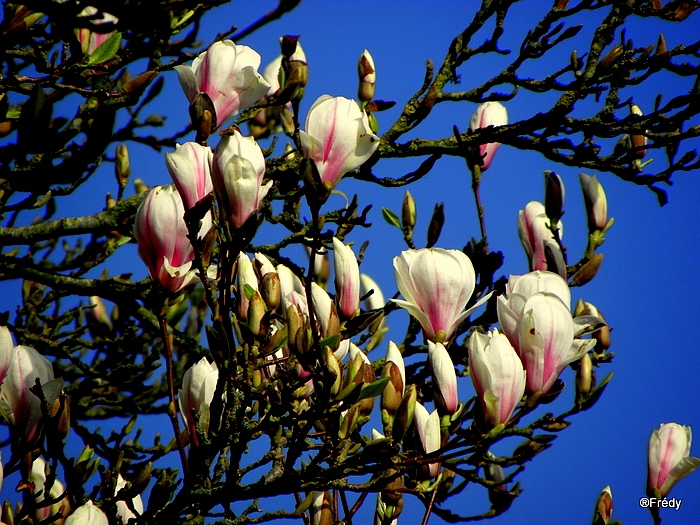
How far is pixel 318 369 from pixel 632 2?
1434mm

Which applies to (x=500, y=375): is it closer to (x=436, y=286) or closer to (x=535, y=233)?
(x=436, y=286)

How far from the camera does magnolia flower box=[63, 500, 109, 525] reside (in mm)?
1370

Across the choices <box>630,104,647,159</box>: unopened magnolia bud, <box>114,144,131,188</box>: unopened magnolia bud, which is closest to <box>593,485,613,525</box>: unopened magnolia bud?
<box>630,104,647,159</box>: unopened magnolia bud

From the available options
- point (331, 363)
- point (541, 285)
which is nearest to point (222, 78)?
point (331, 363)

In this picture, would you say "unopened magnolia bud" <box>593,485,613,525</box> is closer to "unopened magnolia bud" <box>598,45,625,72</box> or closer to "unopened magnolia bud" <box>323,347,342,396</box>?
"unopened magnolia bud" <box>323,347,342,396</box>

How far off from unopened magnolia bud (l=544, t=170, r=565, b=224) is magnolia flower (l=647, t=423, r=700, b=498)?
0.59m

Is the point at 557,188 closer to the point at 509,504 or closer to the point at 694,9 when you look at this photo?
the point at 694,9

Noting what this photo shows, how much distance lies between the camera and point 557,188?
1981 mm

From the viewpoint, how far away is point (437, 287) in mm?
1468

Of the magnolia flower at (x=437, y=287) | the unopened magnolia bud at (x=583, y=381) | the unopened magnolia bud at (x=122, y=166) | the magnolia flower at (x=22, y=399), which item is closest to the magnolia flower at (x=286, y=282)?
the magnolia flower at (x=437, y=287)

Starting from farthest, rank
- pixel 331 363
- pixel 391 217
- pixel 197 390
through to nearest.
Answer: pixel 391 217 → pixel 197 390 → pixel 331 363

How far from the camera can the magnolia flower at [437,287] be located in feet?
4.82

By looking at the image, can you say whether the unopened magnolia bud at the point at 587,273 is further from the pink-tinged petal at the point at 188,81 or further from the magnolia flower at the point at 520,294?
the pink-tinged petal at the point at 188,81

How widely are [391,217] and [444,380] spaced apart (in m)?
0.91
